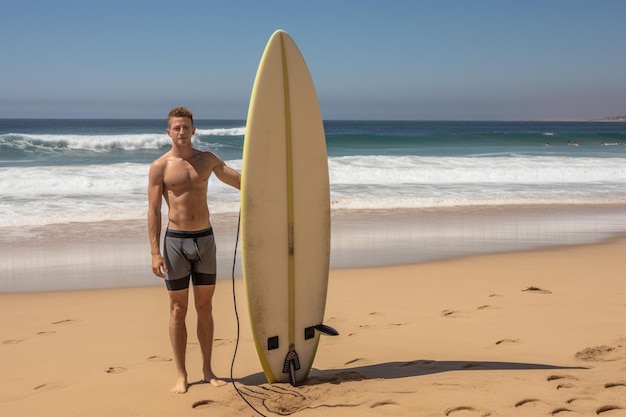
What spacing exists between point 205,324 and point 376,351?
3.87 feet

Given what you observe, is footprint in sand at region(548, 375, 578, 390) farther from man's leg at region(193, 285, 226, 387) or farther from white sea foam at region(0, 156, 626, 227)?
white sea foam at region(0, 156, 626, 227)

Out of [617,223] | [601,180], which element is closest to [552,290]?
[617,223]

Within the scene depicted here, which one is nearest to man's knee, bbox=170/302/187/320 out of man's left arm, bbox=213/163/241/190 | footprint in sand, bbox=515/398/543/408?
man's left arm, bbox=213/163/241/190

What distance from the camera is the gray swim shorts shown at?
11.1 feet

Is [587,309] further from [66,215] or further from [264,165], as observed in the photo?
[66,215]

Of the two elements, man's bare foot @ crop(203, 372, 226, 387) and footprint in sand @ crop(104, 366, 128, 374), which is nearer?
man's bare foot @ crop(203, 372, 226, 387)

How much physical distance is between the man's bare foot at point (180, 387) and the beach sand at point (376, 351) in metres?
0.07

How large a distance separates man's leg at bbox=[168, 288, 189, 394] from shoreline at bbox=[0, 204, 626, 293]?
2.73 meters

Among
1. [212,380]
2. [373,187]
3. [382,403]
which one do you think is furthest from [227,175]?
[373,187]

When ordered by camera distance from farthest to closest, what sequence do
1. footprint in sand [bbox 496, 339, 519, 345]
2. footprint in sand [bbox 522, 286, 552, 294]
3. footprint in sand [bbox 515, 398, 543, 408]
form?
1. footprint in sand [bbox 522, 286, 552, 294]
2. footprint in sand [bbox 496, 339, 519, 345]
3. footprint in sand [bbox 515, 398, 543, 408]

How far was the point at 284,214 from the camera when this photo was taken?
11.6 ft

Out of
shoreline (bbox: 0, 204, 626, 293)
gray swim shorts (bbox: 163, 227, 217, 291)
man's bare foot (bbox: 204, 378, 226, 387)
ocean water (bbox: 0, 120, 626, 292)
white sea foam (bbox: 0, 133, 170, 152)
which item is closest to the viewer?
gray swim shorts (bbox: 163, 227, 217, 291)

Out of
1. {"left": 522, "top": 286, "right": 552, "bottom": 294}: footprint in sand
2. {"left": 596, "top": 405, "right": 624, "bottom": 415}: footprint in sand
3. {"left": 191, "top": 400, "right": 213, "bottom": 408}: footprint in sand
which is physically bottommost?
{"left": 191, "top": 400, "right": 213, "bottom": 408}: footprint in sand

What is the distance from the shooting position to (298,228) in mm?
3602
